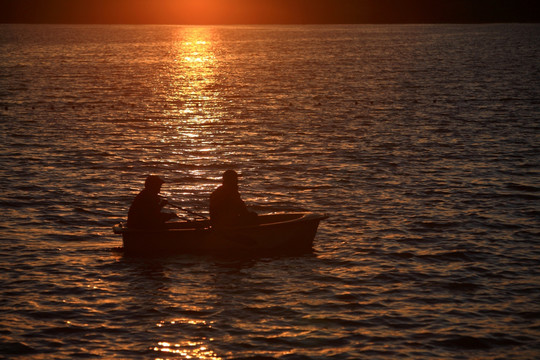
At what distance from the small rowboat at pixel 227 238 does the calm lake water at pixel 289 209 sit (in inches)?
13.8

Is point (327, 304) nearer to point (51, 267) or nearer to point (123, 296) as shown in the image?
point (123, 296)

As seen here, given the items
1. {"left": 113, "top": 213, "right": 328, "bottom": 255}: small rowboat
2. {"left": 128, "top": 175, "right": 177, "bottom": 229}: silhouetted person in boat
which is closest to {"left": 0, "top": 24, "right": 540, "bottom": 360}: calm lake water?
{"left": 113, "top": 213, "right": 328, "bottom": 255}: small rowboat

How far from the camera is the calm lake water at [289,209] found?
15.7 metres

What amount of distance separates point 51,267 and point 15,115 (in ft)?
100.0

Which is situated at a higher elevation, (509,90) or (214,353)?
(509,90)

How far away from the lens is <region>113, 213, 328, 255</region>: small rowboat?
2017 centimetres

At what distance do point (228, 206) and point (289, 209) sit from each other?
5336 mm

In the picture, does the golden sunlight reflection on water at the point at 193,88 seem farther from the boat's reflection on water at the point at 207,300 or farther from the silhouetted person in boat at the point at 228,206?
the boat's reflection on water at the point at 207,300

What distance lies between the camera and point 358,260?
2030 centimetres

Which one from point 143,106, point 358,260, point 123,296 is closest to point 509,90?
point 143,106

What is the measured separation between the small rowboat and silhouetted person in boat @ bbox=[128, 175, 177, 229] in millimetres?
290

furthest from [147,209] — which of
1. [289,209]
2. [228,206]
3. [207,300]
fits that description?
[289,209]

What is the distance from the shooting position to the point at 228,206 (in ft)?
66.3

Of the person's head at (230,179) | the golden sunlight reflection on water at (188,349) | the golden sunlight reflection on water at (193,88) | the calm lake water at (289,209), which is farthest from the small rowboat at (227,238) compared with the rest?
the golden sunlight reflection on water at (193,88)
